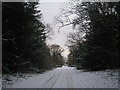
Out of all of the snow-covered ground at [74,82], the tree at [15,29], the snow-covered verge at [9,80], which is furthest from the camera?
the tree at [15,29]

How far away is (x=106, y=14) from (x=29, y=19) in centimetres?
1005

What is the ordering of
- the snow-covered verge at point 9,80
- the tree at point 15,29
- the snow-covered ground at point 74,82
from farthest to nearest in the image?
the tree at point 15,29 < the snow-covered verge at point 9,80 < the snow-covered ground at point 74,82

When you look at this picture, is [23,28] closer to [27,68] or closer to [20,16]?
[20,16]

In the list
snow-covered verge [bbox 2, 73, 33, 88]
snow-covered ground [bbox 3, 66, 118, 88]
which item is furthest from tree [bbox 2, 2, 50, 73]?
snow-covered ground [bbox 3, 66, 118, 88]

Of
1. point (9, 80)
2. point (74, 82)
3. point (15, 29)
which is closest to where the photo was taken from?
point (74, 82)

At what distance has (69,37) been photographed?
151ft

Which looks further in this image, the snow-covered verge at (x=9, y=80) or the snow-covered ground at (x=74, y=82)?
the snow-covered verge at (x=9, y=80)

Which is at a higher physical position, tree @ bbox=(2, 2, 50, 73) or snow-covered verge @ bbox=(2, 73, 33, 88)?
tree @ bbox=(2, 2, 50, 73)

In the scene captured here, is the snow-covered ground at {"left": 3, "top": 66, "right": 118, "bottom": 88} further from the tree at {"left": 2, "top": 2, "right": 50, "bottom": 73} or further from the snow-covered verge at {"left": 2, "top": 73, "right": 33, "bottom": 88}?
the tree at {"left": 2, "top": 2, "right": 50, "bottom": 73}

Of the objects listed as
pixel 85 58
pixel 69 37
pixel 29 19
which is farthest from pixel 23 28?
pixel 69 37

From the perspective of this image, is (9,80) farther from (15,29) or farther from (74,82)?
(15,29)

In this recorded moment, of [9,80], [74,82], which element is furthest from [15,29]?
[74,82]

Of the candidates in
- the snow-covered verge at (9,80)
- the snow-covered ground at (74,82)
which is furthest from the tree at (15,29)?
the snow-covered ground at (74,82)

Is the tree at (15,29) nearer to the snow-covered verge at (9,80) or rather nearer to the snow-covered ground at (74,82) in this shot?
the snow-covered verge at (9,80)
